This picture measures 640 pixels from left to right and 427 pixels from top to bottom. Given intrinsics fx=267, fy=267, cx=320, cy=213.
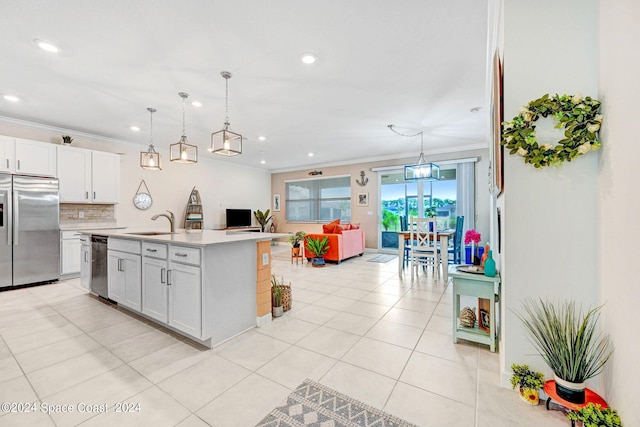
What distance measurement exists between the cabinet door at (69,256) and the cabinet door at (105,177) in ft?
2.76

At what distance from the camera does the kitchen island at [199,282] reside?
2.21m

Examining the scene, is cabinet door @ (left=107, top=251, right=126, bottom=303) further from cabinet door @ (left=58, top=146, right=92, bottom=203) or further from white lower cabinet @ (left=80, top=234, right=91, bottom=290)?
cabinet door @ (left=58, top=146, right=92, bottom=203)

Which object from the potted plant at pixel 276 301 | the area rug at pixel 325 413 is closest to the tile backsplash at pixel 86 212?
the potted plant at pixel 276 301

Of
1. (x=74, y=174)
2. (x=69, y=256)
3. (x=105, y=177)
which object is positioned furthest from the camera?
(x=105, y=177)

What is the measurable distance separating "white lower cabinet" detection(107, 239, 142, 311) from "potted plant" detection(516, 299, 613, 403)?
3.33m

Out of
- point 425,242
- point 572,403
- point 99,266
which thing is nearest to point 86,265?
point 99,266

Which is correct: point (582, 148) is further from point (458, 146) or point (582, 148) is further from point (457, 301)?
point (458, 146)

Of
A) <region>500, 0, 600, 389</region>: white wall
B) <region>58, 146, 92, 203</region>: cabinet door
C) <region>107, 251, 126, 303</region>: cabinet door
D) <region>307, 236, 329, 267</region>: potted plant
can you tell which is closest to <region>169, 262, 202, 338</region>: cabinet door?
<region>107, 251, 126, 303</region>: cabinet door

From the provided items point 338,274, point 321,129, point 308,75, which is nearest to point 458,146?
point 321,129

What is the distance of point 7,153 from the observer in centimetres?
408

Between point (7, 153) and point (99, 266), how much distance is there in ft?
8.56

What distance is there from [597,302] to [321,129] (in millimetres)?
4547

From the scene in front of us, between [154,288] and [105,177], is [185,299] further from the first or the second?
[105,177]

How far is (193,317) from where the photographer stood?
2.24 metres
